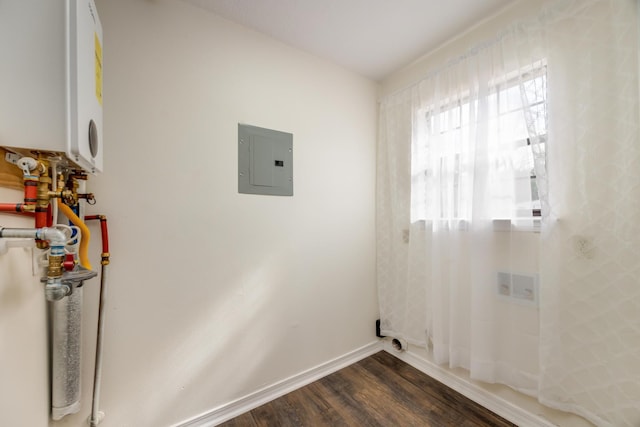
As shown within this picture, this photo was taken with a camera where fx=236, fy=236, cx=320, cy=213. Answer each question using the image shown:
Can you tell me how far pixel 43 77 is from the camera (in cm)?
74

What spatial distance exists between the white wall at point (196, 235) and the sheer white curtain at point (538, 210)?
0.78 meters

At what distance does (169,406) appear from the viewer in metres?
1.32

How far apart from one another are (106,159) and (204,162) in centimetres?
45

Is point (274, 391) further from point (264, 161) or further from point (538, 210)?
point (538, 210)

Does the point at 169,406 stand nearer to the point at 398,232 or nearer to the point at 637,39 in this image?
the point at 398,232

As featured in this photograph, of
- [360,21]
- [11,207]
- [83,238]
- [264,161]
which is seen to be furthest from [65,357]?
[360,21]

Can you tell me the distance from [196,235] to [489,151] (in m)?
1.87

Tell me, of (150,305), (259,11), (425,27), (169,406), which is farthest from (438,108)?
(169,406)

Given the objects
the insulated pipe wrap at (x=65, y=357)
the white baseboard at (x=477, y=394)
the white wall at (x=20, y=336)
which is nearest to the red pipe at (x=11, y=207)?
the white wall at (x=20, y=336)

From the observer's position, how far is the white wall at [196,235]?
3.92 ft

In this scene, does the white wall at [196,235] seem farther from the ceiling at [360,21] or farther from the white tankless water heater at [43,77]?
the white tankless water heater at [43,77]

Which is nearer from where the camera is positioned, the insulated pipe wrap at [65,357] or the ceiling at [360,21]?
the insulated pipe wrap at [65,357]

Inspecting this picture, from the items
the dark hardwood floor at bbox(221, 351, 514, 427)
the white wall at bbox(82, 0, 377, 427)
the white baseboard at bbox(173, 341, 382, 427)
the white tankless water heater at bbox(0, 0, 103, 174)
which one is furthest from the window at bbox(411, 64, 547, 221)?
the white tankless water heater at bbox(0, 0, 103, 174)

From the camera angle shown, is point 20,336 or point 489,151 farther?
point 489,151
